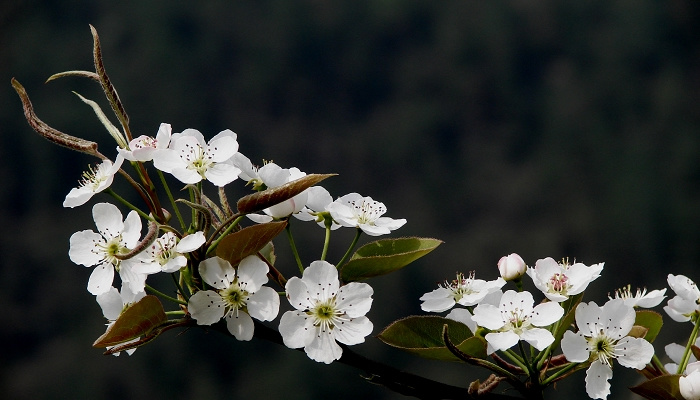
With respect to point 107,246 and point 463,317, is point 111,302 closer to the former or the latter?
point 107,246

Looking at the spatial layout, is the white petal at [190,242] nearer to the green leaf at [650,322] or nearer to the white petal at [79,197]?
the white petal at [79,197]

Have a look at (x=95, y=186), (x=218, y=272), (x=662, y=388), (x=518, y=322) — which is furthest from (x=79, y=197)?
(x=662, y=388)

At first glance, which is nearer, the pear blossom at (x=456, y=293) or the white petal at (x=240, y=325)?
the white petal at (x=240, y=325)

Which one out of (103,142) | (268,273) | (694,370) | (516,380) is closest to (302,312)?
(268,273)

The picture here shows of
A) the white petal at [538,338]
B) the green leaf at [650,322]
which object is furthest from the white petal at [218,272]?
the green leaf at [650,322]

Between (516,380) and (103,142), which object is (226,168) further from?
(103,142)

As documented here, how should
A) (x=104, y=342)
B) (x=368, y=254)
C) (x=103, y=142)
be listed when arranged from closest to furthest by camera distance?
(x=104, y=342), (x=368, y=254), (x=103, y=142)
